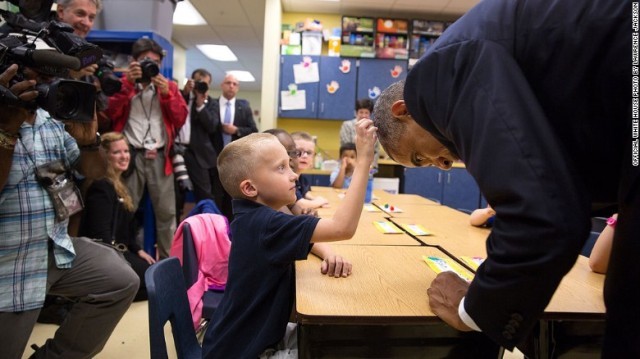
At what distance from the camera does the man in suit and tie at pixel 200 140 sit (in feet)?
11.1

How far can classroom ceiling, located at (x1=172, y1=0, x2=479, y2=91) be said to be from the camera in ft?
17.2

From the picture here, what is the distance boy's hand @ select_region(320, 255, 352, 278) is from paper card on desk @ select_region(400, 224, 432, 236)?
2.19ft

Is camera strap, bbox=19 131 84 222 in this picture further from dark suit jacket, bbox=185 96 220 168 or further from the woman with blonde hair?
dark suit jacket, bbox=185 96 220 168

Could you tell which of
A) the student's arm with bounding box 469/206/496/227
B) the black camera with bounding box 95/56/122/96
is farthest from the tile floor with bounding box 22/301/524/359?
the black camera with bounding box 95/56/122/96

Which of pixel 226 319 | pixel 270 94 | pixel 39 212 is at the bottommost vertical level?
pixel 226 319

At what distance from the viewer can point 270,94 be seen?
207 inches

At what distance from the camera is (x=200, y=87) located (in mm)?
3246

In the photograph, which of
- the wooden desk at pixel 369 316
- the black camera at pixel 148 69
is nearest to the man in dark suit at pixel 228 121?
the black camera at pixel 148 69

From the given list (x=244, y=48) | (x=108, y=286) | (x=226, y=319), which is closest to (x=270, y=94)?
(x=244, y=48)

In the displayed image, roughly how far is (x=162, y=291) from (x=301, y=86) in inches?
180

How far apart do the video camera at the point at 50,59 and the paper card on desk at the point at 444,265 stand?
3.90 ft

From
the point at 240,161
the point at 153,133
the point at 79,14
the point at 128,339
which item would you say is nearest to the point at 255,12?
the point at 153,133

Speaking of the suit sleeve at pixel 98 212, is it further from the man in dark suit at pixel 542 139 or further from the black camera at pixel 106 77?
the man in dark suit at pixel 542 139

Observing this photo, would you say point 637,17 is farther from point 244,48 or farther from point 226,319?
point 244,48
